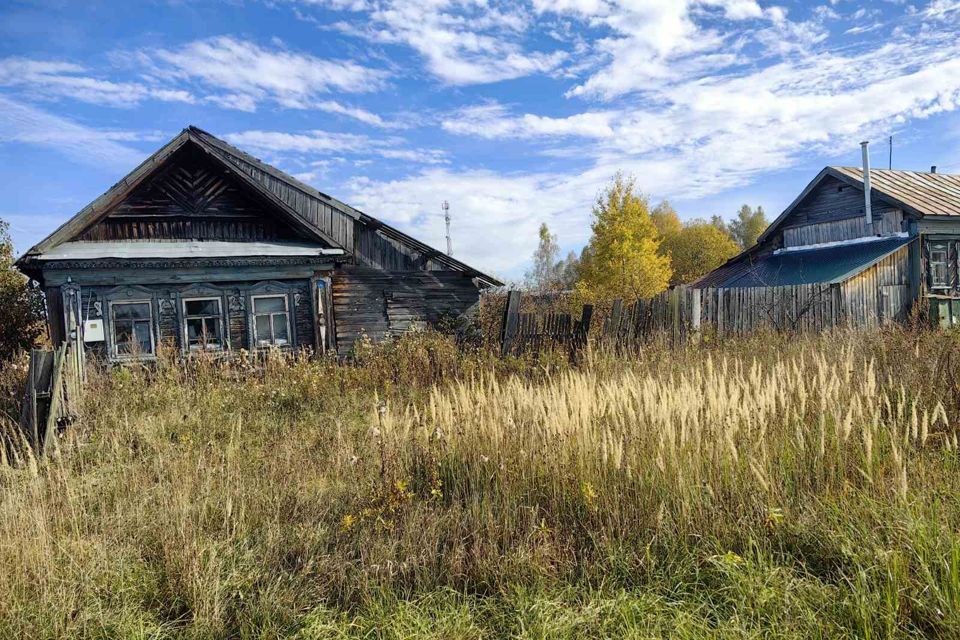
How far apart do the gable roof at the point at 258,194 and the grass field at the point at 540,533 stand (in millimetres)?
10021

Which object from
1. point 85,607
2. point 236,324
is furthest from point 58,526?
point 236,324

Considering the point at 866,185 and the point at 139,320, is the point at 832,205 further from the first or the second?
the point at 139,320

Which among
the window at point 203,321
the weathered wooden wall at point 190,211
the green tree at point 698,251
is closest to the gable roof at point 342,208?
the weathered wooden wall at point 190,211

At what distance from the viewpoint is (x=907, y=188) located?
18672mm

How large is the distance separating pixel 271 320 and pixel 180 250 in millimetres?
2545

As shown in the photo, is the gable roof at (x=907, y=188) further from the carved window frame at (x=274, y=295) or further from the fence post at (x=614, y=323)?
the carved window frame at (x=274, y=295)

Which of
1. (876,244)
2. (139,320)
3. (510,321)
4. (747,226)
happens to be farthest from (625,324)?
(747,226)

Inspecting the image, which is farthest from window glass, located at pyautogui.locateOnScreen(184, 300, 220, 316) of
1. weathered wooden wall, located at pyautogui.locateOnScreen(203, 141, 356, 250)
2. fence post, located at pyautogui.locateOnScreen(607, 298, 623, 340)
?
fence post, located at pyautogui.locateOnScreen(607, 298, 623, 340)

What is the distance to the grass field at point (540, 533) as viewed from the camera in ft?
8.31

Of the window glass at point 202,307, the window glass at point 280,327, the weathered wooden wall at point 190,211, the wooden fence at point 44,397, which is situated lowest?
the wooden fence at point 44,397

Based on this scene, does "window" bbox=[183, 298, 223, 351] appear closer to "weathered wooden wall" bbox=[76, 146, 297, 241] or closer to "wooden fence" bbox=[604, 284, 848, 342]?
"weathered wooden wall" bbox=[76, 146, 297, 241]

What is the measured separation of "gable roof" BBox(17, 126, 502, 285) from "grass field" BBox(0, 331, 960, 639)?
10021 millimetres

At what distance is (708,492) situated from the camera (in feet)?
10.2

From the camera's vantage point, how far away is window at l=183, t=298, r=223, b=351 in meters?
13.3
